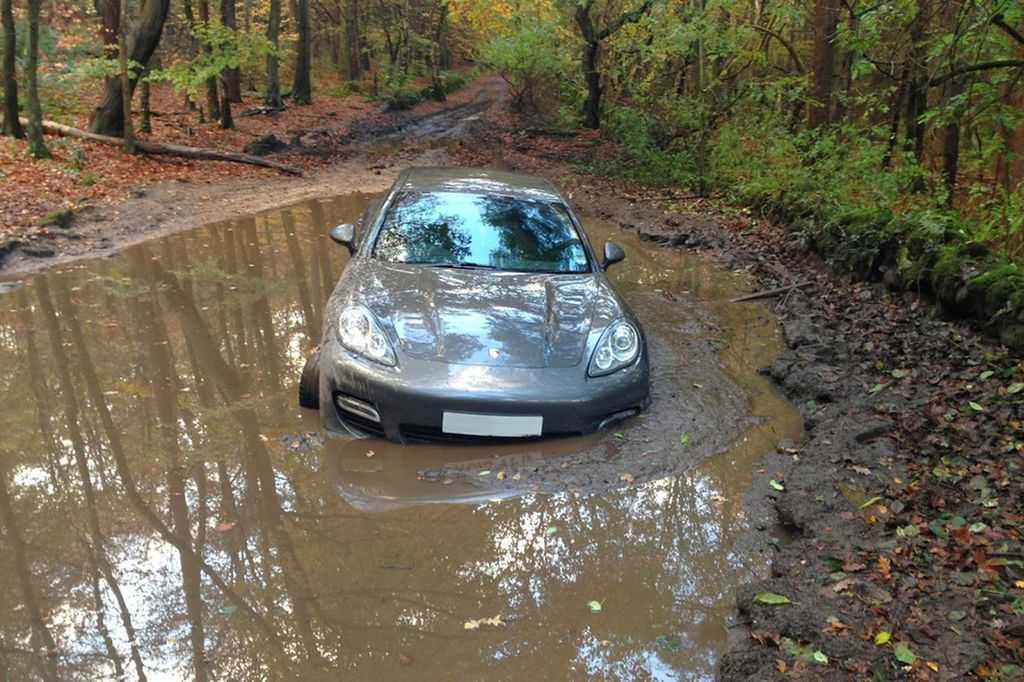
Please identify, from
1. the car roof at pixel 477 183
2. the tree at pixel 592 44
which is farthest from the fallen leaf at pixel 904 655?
the tree at pixel 592 44

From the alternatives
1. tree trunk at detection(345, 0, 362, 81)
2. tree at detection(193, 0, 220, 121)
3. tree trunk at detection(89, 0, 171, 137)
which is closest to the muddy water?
tree trunk at detection(89, 0, 171, 137)

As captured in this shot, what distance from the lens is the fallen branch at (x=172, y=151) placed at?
13.9 metres

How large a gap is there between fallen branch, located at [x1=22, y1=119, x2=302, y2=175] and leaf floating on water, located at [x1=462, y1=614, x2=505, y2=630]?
45.6 ft

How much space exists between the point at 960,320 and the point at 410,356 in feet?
14.7

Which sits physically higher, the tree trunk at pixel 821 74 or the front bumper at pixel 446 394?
the tree trunk at pixel 821 74

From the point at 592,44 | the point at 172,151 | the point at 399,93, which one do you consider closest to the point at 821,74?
the point at 592,44

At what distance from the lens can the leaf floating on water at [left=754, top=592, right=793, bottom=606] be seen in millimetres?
2891

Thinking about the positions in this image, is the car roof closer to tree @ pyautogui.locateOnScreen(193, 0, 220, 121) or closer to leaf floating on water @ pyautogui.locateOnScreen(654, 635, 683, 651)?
leaf floating on water @ pyautogui.locateOnScreen(654, 635, 683, 651)

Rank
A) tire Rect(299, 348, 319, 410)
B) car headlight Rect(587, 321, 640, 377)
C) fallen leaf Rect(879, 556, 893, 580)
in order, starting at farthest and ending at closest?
tire Rect(299, 348, 319, 410) → car headlight Rect(587, 321, 640, 377) → fallen leaf Rect(879, 556, 893, 580)

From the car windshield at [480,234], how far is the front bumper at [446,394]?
1129 mm

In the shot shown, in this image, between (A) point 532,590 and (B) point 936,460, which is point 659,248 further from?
(A) point 532,590

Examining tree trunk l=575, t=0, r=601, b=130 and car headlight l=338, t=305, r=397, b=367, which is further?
tree trunk l=575, t=0, r=601, b=130

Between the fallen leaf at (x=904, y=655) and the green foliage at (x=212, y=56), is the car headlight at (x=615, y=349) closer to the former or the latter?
the fallen leaf at (x=904, y=655)

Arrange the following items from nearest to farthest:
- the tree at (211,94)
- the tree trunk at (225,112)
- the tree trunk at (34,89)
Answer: the tree trunk at (34,89) → the tree trunk at (225,112) → the tree at (211,94)
